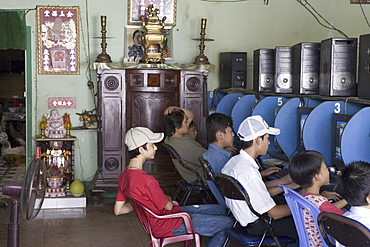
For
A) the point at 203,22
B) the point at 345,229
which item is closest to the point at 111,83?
the point at 203,22

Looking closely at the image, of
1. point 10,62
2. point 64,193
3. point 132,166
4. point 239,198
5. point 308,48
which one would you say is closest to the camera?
point 239,198

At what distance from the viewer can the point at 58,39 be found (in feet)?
21.4

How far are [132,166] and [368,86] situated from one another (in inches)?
63.0

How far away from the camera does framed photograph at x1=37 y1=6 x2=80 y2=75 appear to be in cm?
649

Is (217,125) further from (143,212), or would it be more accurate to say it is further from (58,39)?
(58,39)

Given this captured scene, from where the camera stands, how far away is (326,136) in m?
4.13

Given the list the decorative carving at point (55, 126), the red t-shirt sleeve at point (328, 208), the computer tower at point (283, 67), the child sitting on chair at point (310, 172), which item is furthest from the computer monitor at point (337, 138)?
the decorative carving at point (55, 126)

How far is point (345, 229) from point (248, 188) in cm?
109

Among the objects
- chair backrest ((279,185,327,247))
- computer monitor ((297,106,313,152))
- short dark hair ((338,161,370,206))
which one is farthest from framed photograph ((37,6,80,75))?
short dark hair ((338,161,370,206))

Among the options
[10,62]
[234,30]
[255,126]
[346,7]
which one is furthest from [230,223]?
[10,62]

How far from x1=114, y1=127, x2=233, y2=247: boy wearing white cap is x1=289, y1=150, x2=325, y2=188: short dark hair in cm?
73

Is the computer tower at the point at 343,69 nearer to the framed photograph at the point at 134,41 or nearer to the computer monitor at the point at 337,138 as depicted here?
the computer monitor at the point at 337,138

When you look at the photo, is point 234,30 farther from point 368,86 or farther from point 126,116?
point 368,86

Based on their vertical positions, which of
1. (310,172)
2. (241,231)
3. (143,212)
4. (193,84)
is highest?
(193,84)
